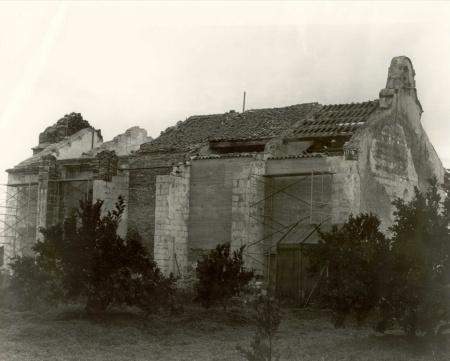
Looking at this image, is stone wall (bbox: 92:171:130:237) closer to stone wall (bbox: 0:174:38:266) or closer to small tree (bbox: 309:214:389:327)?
stone wall (bbox: 0:174:38:266)

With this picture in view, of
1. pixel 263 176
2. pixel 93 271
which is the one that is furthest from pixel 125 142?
pixel 93 271

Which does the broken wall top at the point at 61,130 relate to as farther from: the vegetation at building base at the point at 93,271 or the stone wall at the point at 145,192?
the vegetation at building base at the point at 93,271

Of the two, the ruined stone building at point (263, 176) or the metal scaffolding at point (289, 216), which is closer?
the metal scaffolding at point (289, 216)

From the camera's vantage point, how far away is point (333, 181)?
71.8 feet

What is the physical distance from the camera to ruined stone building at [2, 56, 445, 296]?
22469mm

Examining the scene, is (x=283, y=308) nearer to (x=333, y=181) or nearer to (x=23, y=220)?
(x=333, y=181)

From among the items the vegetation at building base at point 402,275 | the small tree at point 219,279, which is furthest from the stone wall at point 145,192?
the vegetation at building base at point 402,275

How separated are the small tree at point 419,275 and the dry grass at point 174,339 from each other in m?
0.53

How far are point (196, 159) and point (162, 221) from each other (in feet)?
9.14

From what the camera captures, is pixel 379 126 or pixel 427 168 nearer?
pixel 379 126

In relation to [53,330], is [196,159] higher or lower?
higher

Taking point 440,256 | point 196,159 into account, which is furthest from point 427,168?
point 440,256

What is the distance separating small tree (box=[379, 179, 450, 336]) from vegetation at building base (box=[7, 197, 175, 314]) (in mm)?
5571

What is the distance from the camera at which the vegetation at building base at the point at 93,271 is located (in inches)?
639
